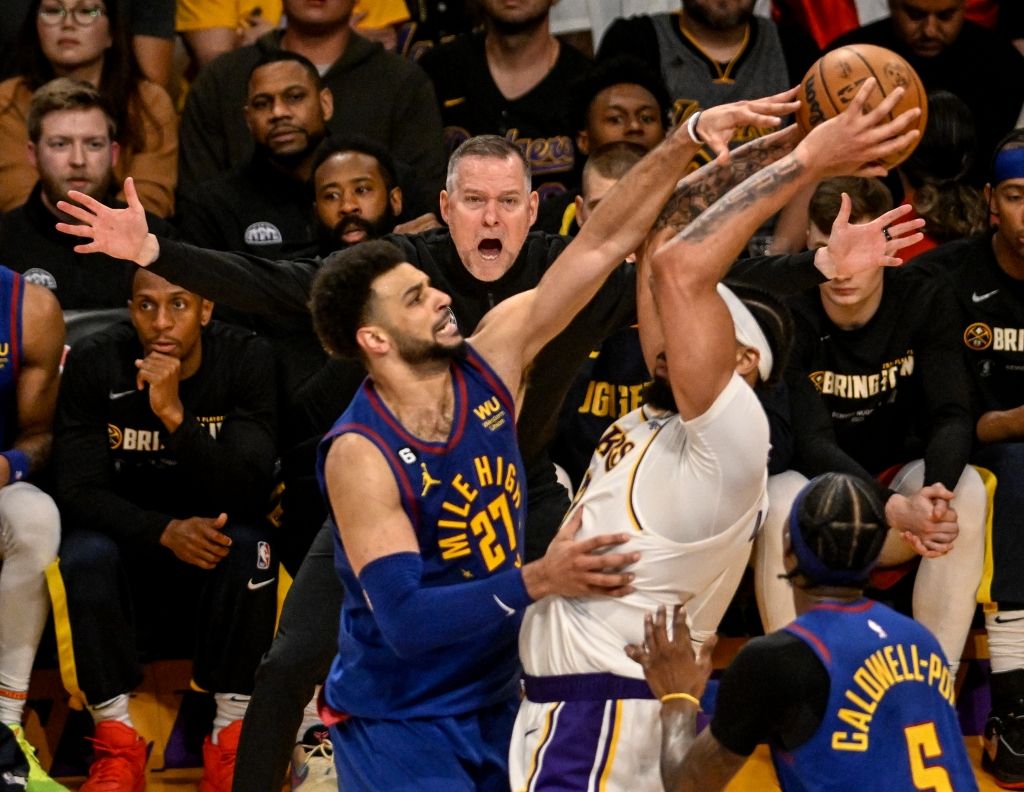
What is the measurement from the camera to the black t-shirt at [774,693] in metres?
3.14

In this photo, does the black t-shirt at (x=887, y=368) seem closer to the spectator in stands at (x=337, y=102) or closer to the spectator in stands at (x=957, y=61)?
the spectator in stands at (x=957, y=61)

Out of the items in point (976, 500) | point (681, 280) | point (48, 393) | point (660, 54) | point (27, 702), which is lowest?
point (27, 702)

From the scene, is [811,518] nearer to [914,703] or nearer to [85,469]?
[914,703]

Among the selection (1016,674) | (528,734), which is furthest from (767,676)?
(1016,674)

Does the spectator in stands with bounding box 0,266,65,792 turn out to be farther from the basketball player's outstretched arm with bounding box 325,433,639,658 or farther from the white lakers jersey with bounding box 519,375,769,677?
the white lakers jersey with bounding box 519,375,769,677

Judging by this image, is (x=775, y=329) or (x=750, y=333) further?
(x=775, y=329)

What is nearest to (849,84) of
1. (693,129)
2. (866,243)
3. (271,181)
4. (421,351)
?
(866,243)

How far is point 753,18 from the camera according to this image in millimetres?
7672

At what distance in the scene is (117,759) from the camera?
557 centimetres

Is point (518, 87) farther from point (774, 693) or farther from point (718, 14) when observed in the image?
point (774, 693)

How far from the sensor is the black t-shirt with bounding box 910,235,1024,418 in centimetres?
632

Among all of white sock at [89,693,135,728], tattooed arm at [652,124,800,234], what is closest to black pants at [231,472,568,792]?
white sock at [89,693,135,728]

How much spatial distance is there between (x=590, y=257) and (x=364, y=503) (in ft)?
3.01

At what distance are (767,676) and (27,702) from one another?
146 inches
